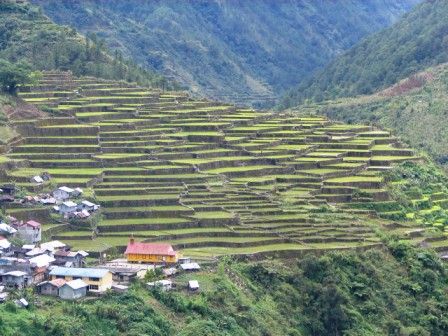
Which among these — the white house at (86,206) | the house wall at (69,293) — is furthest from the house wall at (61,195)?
the house wall at (69,293)

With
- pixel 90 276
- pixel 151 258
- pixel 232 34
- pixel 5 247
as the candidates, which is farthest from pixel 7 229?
pixel 232 34

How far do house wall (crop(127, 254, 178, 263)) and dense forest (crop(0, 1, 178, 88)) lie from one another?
2758 centimetres

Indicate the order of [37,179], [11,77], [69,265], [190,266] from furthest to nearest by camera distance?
[11,77] < [37,179] < [190,266] < [69,265]

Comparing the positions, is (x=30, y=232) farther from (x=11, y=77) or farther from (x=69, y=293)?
(x=11, y=77)

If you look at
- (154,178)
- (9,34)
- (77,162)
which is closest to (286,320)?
(154,178)

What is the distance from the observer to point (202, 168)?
5000 centimetres

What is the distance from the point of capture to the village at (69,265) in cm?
3544

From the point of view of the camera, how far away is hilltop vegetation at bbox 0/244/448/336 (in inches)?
1330

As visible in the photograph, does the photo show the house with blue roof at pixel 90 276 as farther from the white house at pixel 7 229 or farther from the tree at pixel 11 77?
the tree at pixel 11 77

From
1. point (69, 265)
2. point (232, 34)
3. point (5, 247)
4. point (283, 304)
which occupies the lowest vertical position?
point (283, 304)

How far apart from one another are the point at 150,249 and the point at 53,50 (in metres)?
33.0

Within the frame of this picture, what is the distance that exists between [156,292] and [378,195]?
1651cm

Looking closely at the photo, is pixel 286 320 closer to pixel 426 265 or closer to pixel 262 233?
pixel 262 233

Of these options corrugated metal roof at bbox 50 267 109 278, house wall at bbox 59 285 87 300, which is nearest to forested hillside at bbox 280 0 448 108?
corrugated metal roof at bbox 50 267 109 278
